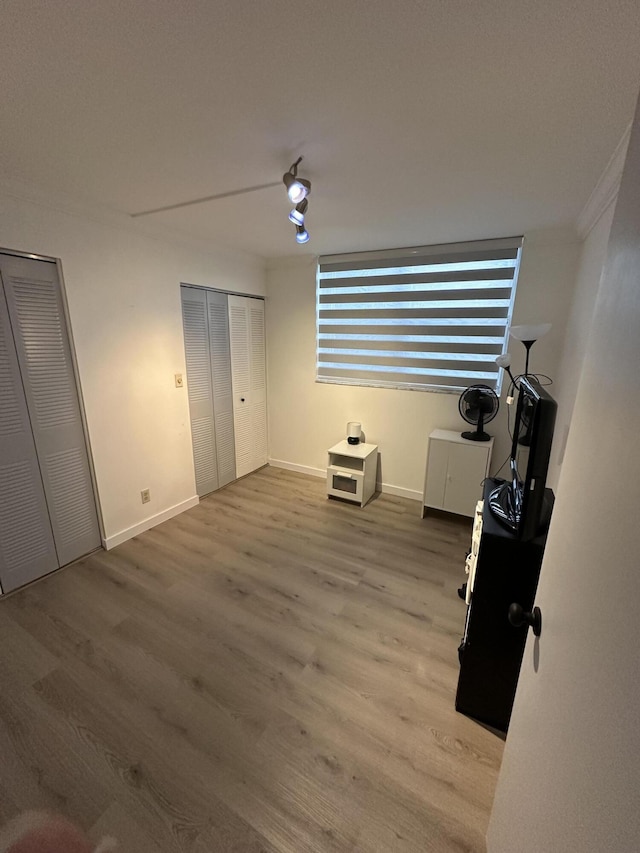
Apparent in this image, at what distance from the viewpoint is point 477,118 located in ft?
4.19

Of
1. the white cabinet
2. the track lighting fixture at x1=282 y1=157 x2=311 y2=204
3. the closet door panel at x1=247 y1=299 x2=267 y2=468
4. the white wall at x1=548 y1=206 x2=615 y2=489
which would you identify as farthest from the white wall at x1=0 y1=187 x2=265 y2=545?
the white wall at x1=548 y1=206 x2=615 y2=489

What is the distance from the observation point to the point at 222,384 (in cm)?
349

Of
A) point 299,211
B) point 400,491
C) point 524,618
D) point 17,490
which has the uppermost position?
point 299,211

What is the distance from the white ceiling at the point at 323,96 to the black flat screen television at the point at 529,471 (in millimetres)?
995

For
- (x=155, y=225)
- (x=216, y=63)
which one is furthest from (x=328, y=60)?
(x=155, y=225)

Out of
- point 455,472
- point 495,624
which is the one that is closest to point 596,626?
point 495,624

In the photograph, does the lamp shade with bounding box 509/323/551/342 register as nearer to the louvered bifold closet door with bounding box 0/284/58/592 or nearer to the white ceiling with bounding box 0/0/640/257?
the white ceiling with bounding box 0/0/640/257

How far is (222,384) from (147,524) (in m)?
1.48

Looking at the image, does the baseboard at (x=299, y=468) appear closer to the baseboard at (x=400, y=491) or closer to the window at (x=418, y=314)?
the baseboard at (x=400, y=491)

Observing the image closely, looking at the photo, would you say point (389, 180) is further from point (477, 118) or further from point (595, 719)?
point (595, 719)

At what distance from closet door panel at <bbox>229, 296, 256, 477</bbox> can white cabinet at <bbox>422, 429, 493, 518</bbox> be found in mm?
2042

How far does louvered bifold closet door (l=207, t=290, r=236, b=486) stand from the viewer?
3.29 meters

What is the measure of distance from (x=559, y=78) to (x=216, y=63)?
1085 mm

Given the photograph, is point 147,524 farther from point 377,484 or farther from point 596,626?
point 596,626
